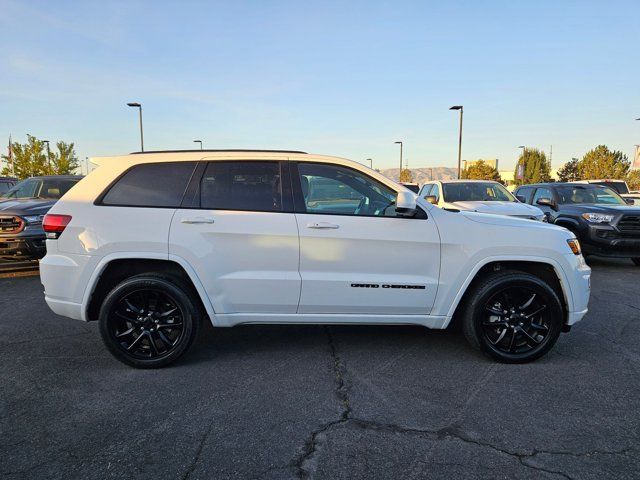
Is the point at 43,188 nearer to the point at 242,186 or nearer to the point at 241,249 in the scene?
the point at 242,186

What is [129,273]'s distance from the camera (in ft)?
12.5

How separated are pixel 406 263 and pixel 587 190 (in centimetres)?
834

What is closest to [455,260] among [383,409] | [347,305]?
[347,305]

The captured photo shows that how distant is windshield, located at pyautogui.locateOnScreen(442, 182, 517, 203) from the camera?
9781 millimetres

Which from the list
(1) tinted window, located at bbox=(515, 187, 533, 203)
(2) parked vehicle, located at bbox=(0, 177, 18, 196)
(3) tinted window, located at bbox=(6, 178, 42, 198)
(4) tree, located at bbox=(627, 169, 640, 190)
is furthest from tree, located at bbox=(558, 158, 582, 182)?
(3) tinted window, located at bbox=(6, 178, 42, 198)

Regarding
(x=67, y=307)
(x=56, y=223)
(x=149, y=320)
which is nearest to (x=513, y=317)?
(x=149, y=320)

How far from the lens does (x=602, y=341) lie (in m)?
4.46

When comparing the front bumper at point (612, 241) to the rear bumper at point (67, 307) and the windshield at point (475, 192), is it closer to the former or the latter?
the windshield at point (475, 192)

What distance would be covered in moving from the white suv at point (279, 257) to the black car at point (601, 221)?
536 cm

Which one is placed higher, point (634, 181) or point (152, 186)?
point (634, 181)

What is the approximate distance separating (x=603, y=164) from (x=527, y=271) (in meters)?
62.9

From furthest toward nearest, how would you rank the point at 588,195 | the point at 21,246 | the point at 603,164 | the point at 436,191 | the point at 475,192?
the point at 603,164 < the point at 436,191 < the point at 475,192 < the point at 588,195 < the point at 21,246

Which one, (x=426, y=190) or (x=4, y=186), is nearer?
(x=426, y=190)

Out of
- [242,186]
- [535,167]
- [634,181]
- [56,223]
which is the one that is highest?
[535,167]
